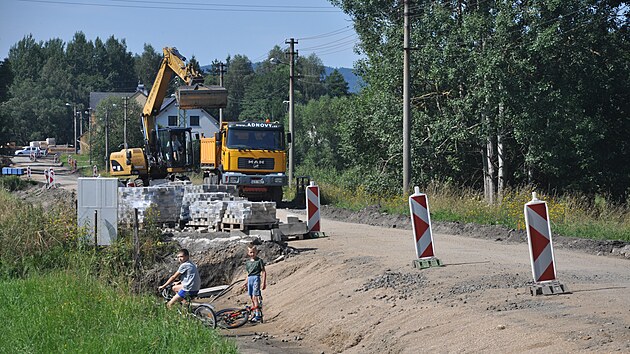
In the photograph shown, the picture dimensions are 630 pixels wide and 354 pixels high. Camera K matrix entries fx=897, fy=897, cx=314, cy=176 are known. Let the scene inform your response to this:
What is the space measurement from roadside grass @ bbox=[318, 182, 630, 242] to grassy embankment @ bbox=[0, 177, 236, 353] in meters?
9.08

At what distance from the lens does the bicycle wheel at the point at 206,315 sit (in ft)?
49.1

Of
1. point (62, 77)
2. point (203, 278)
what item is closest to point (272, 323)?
point (203, 278)

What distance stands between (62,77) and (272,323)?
16591cm

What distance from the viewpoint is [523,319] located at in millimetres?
11031

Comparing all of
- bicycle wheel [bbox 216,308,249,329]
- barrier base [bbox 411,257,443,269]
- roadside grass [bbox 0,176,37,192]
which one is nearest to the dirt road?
barrier base [bbox 411,257,443,269]

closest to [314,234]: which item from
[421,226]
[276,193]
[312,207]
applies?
[312,207]

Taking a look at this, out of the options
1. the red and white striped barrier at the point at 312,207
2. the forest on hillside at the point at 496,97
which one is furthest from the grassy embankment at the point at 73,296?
the forest on hillside at the point at 496,97

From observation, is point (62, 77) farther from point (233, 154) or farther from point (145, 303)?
point (145, 303)

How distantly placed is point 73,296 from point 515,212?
13738 millimetres

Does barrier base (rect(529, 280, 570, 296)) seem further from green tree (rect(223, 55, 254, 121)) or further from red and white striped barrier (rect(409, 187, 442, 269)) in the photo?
green tree (rect(223, 55, 254, 121))

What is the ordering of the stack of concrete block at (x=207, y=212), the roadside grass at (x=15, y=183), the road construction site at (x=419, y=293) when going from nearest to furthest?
1. the road construction site at (x=419, y=293)
2. the stack of concrete block at (x=207, y=212)
3. the roadside grass at (x=15, y=183)

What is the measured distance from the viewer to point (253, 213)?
69.8 feet

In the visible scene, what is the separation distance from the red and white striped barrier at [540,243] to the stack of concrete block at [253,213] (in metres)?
10.00

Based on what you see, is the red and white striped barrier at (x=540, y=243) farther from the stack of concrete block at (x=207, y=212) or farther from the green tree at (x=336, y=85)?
the green tree at (x=336, y=85)
